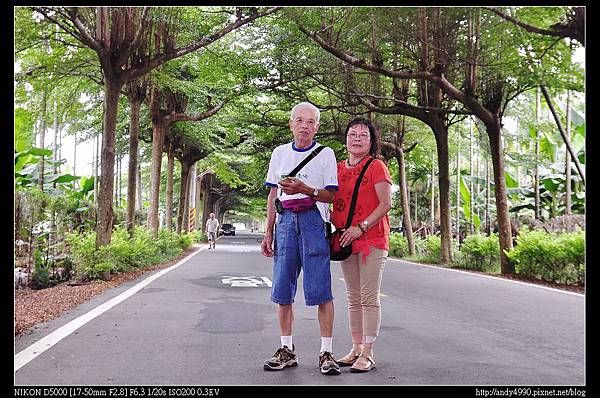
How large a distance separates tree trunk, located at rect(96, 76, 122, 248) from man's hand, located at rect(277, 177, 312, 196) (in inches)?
315

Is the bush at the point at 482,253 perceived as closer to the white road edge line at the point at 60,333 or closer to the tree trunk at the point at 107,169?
the tree trunk at the point at 107,169

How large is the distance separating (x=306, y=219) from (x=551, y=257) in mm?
8297

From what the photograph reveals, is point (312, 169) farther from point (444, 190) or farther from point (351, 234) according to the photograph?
point (444, 190)

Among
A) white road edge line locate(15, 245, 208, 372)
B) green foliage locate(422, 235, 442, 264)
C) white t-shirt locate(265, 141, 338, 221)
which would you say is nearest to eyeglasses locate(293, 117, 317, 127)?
white t-shirt locate(265, 141, 338, 221)

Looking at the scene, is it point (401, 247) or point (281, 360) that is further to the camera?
point (401, 247)

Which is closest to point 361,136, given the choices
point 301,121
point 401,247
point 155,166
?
point 301,121

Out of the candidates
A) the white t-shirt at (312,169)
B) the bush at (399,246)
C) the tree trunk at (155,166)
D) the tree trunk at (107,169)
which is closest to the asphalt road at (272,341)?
the white t-shirt at (312,169)

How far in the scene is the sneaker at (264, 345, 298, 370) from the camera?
3783 mm

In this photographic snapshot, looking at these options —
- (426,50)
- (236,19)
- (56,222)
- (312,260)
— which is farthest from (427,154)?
(312,260)

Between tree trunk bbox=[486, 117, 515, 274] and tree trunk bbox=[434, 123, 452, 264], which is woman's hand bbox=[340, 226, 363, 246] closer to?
tree trunk bbox=[486, 117, 515, 274]

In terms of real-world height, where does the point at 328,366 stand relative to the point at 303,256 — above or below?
below

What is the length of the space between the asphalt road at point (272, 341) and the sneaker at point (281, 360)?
76 millimetres

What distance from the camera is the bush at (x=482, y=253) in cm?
1442

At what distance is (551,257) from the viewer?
35.1ft
